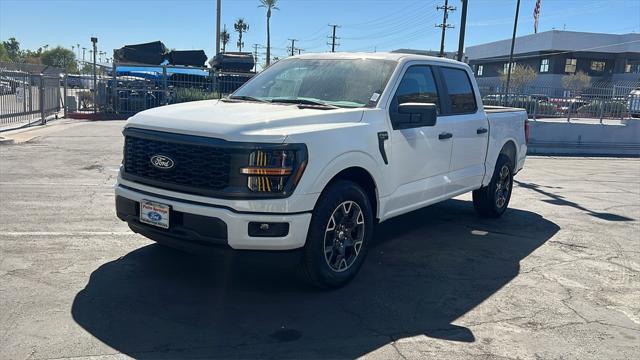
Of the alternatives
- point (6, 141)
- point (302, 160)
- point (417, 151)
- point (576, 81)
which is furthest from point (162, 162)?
point (576, 81)

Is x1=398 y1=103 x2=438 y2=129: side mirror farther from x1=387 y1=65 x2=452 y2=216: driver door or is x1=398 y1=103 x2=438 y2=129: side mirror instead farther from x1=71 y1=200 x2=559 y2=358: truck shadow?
x1=71 y1=200 x2=559 y2=358: truck shadow

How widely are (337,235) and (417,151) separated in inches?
53.7

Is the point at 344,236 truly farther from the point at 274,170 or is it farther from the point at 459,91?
the point at 459,91

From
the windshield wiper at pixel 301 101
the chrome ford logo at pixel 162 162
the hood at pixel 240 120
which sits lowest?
the chrome ford logo at pixel 162 162

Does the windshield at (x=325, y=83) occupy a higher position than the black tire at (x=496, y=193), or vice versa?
the windshield at (x=325, y=83)

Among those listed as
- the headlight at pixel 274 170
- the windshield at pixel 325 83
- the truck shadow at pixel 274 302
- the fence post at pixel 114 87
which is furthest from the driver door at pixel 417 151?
the fence post at pixel 114 87

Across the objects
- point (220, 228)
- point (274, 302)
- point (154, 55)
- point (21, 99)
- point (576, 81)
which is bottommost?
point (274, 302)

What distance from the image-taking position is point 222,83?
21.6m

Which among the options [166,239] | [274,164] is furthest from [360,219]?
[166,239]

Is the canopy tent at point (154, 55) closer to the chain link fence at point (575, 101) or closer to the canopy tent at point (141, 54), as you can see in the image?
the canopy tent at point (141, 54)

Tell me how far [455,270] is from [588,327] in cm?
138

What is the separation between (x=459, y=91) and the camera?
643cm

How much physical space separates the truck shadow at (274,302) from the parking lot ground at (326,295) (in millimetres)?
14

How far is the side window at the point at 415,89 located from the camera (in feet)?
16.8
